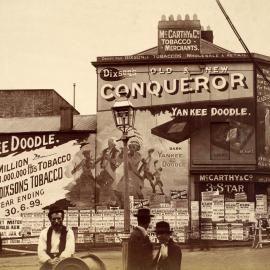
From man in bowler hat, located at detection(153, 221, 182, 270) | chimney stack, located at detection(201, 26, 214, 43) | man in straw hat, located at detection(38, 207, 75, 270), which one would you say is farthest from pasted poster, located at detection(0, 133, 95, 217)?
man in bowler hat, located at detection(153, 221, 182, 270)

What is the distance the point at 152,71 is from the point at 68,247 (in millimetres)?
6454

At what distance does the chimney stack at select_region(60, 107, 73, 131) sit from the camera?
60.7ft

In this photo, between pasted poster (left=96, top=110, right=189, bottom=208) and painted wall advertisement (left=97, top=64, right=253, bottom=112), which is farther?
pasted poster (left=96, top=110, right=189, bottom=208)

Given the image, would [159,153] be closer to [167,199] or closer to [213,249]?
[167,199]

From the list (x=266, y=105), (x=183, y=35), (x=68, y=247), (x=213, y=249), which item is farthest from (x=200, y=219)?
(x=68, y=247)

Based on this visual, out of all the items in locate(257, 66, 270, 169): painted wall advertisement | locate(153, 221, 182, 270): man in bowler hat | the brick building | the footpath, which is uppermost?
the brick building

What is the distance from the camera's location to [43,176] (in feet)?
58.4

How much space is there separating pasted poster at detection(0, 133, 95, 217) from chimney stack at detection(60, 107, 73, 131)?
67cm

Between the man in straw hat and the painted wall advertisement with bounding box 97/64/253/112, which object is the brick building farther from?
the man in straw hat

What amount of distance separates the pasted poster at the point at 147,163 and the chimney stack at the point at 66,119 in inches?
44.5

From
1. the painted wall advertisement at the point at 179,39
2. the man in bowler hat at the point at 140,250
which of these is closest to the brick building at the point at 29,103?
the painted wall advertisement at the point at 179,39

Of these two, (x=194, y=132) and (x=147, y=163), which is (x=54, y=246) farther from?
(x=194, y=132)

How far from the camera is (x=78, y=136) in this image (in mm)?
18312

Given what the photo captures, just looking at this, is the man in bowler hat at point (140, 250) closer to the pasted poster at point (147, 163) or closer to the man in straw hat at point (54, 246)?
the man in straw hat at point (54, 246)
